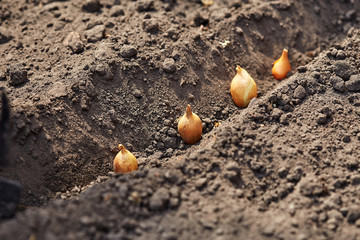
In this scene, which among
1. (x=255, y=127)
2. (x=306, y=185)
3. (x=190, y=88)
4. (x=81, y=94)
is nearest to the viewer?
(x=306, y=185)

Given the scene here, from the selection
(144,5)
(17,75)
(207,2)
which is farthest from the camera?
(207,2)

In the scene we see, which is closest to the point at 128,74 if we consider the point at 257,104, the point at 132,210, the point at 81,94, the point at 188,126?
the point at 81,94

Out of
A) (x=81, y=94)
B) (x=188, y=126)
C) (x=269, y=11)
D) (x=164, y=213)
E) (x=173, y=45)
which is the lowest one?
(x=164, y=213)

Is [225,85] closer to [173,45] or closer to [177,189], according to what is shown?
[173,45]

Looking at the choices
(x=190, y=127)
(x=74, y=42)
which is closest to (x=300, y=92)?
(x=190, y=127)

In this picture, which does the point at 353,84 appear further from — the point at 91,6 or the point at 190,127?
the point at 91,6

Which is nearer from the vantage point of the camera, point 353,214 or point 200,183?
point 353,214

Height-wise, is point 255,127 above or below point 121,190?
above
